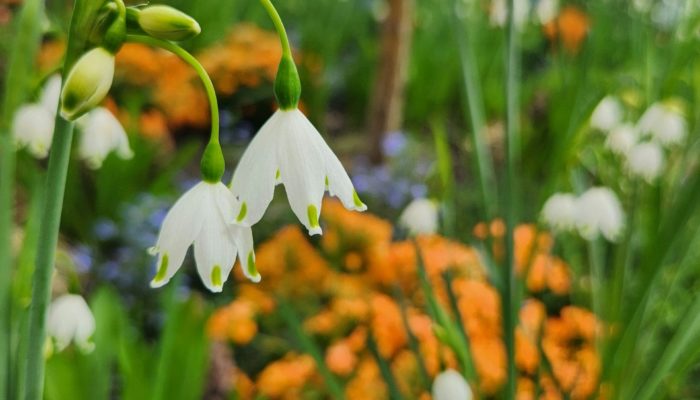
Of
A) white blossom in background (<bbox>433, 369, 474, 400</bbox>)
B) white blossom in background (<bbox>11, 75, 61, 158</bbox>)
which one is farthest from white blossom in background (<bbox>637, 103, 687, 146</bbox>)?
white blossom in background (<bbox>11, 75, 61, 158</bbox>)

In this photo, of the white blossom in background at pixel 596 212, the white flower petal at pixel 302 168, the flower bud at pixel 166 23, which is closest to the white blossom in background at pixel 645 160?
the white blossom in background at pixel 596 212

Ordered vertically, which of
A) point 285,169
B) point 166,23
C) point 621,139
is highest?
point 166,23

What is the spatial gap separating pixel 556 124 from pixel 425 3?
185cm

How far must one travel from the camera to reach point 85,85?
592 mm

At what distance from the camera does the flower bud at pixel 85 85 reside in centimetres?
59

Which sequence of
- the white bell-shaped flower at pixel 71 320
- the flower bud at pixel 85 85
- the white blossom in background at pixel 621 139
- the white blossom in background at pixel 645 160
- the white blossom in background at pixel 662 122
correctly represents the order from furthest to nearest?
the white blossom in background at pixel 621 139, the white blossom in background at pixel 645 160, the white blossom in background at pixel 662 122, the white bell-shaped flower at pixel 71 320, the flower bud at pixel 85 85

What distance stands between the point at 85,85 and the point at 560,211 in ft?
4.53

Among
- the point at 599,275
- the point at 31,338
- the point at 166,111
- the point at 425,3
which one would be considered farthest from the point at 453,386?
the point at 425,3

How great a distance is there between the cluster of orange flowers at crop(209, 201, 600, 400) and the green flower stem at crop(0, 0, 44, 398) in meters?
0.87

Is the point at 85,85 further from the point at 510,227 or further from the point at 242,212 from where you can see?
the point at 510,227

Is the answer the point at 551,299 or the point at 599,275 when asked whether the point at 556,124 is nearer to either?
the point at 551,299

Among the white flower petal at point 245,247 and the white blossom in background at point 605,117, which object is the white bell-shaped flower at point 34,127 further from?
the white blossom in background at point 605,117

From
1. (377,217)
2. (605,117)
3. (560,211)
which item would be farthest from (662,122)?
(377,217)

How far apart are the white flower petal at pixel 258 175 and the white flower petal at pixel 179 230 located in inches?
1.3
